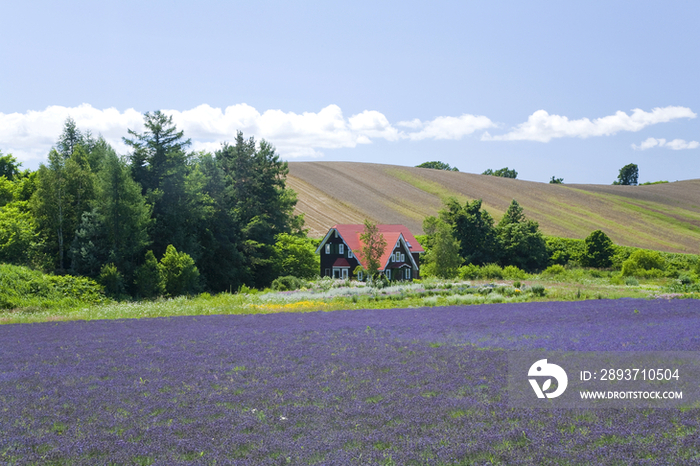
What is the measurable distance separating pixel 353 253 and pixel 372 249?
710cm

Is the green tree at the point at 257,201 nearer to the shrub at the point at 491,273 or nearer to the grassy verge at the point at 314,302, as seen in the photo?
the grassy verge at the point at 314,302

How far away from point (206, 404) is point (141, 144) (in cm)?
4464

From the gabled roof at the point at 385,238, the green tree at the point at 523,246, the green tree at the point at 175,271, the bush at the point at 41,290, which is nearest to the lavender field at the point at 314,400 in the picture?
the bush at the point at 41,290

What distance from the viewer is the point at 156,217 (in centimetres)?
5019

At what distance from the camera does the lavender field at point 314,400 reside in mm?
9672

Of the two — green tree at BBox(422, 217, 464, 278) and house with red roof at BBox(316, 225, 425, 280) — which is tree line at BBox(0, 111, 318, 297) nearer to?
house with red roof at BBox(316, 225, 425, 280)

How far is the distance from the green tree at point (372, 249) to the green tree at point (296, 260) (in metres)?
12.6

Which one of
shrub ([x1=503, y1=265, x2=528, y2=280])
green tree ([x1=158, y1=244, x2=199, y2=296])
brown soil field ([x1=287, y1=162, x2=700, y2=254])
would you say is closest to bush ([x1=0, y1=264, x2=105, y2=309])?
green tree ([x1=158, y1=244, x2=199, y2=296])

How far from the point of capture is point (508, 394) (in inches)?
512

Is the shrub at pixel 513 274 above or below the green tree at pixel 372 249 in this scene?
below

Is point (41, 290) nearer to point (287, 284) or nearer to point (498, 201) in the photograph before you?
point (287, 284)

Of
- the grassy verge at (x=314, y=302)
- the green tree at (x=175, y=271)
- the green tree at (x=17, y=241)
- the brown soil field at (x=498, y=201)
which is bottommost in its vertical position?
the grassy verge at (x=314, y=302)

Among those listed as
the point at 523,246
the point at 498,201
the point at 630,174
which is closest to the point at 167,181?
the point at 523,246

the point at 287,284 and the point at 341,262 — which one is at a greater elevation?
the point at 341,262
